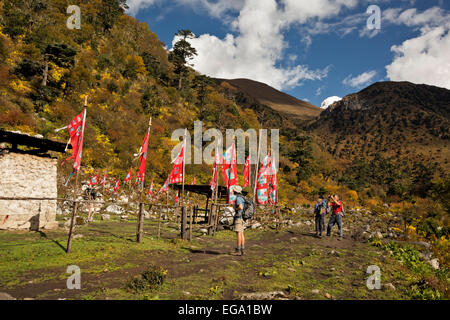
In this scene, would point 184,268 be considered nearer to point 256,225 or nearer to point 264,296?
point 264,296

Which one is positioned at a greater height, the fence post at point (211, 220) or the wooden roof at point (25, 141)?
the wooden roof at point (25, 141)

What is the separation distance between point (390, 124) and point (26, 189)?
399ft

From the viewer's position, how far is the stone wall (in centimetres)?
1085

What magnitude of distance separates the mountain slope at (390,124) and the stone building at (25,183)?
88354 millimetres

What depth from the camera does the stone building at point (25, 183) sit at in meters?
10.8

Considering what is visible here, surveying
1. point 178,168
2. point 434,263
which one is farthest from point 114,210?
point 434,263

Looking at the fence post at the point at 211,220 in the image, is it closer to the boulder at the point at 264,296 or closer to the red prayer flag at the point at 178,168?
the red prayer flag at the point at 178,168

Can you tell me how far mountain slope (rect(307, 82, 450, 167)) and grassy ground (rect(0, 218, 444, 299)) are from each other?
82.3 metres

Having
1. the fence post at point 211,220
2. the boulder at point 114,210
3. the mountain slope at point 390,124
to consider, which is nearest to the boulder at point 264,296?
the fence post at point 211,220

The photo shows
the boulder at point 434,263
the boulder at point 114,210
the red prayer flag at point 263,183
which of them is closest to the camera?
the boulder at point 434,263

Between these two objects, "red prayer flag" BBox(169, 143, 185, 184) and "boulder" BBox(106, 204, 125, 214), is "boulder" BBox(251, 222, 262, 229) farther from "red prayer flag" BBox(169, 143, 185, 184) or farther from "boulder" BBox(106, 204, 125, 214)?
"boulder" BBox(106, 204, 125, 214)

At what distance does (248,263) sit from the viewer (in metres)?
7.96

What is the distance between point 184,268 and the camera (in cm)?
701

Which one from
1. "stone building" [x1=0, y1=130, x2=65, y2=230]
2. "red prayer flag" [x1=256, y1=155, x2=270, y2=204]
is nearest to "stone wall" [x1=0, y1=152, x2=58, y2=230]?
"stone building" [x1=0, y1=130, x2=65, y2=230]
